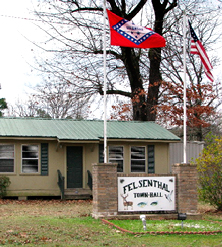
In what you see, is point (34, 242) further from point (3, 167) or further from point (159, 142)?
point (159, 142)

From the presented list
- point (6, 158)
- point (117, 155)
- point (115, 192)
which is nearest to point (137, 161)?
point (117, 155)

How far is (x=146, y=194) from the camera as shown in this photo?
1234cm

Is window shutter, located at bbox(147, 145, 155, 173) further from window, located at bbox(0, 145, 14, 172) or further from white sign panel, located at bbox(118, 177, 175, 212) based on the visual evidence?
white sign panel, located at bbox(118, 177, 175, 212)

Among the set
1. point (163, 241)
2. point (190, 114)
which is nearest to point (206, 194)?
point (163, 241)

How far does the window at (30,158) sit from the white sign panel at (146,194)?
771 cm

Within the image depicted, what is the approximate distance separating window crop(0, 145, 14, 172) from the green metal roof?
76cm

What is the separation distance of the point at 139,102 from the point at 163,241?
17718mm

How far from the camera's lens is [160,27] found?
25375 millimetres

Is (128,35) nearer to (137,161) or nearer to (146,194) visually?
(146,194)

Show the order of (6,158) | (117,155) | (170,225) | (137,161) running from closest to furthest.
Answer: (170,225)
(6,158)
(117,155)
(137,161)

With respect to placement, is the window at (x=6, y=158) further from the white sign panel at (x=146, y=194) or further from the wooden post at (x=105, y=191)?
the white sign panel at (x=146, y=194)

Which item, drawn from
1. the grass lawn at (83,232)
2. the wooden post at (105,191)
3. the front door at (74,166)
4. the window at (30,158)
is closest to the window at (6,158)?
the window at (30,158)

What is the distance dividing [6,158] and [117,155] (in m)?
5.13

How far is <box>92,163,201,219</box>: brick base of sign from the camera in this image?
11.9 metres
